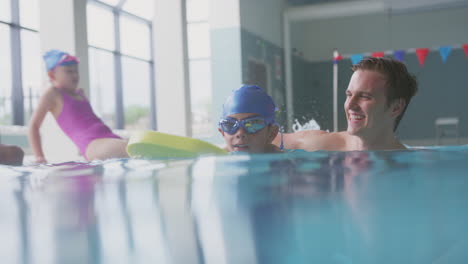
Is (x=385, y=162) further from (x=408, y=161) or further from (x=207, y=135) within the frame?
(x=207, y=135)

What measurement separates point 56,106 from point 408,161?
3.32 meters

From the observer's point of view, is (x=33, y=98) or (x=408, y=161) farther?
(x=33, y=98)

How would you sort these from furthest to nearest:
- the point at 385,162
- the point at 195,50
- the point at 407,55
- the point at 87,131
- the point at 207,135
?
Answer: the point at 407,55
the point at 195,50
the point at 207,135
the point at 87,131
the point at 385,162

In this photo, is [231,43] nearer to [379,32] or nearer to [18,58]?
[18,58]

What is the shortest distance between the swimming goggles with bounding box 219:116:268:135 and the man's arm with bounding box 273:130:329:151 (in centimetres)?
63

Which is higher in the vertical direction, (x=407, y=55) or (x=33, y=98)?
(x=407, y=55)

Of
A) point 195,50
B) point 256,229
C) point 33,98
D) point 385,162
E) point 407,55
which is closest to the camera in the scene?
point 256,229

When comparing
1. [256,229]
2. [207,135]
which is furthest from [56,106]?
[207,135]

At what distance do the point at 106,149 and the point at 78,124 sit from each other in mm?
426

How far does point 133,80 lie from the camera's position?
1452 cm

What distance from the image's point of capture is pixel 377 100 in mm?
2479

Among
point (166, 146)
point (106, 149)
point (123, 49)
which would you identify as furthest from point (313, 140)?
point (123, 49)

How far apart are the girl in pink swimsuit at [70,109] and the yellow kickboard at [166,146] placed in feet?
6.99

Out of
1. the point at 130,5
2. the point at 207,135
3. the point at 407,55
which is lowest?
the point at 207,135
